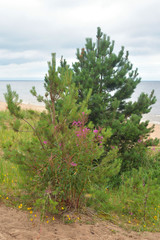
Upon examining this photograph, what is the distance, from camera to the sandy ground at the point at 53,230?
2570 mm

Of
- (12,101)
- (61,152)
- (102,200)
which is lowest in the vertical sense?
(102,200)

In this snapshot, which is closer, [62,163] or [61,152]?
[61,152]

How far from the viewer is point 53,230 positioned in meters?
2.80

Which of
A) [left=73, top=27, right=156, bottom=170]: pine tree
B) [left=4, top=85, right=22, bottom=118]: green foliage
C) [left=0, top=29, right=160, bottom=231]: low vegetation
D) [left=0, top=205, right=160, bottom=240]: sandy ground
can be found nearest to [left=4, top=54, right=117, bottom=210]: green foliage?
[left=0, top=29, right=160, bottom=231]: low vegetation

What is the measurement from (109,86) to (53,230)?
4.68 meters

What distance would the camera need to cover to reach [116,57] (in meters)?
6.51

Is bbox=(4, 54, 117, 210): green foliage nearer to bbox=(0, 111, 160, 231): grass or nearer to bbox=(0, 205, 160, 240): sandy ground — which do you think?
bbox=(0, 111, 160, 231): grass

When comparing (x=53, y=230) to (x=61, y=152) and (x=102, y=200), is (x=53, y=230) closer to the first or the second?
(x=61, y=152)

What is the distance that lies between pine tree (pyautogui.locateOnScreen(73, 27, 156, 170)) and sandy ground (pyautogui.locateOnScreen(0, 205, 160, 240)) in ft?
10.1

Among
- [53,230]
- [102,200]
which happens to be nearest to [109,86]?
[102,200]

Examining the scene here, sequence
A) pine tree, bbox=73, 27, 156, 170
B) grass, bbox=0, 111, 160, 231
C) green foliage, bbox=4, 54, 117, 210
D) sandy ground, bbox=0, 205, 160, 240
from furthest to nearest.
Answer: pine tree, bbox=73, 27, 156, 170
grass, bbox=0, 111, 160, 231
green foliage, bbox=4, 54, 117, 210
sandy ground, bbox=0, 205, 160, 240

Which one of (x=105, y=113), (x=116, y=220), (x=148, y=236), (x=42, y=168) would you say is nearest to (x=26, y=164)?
(x=42, y=168)

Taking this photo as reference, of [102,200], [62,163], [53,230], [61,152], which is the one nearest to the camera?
[53,230]

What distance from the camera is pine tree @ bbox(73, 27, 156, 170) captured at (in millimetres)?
6062
